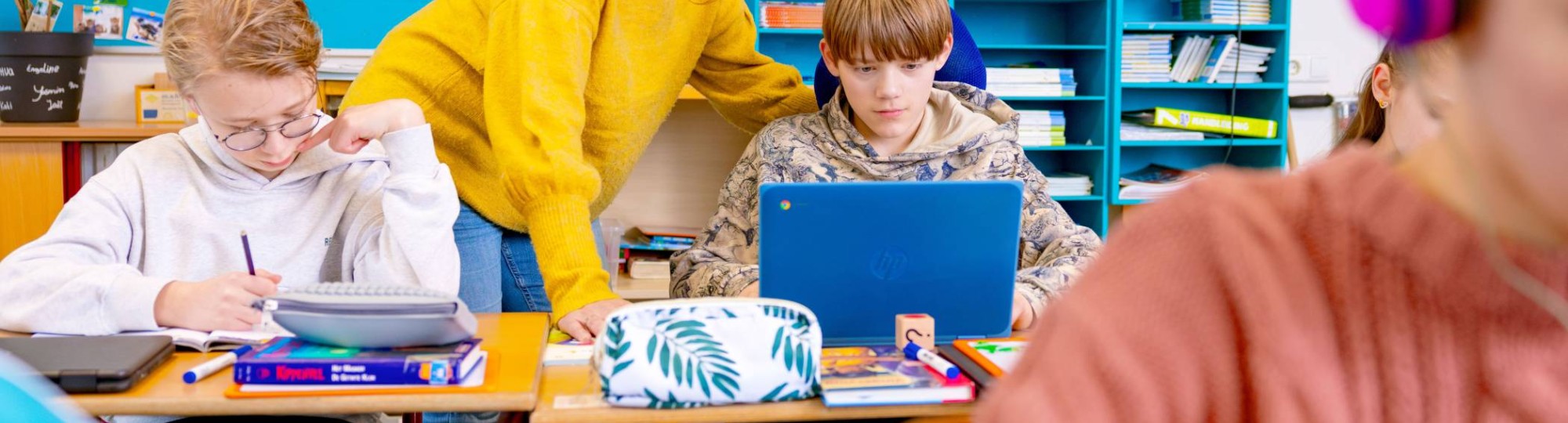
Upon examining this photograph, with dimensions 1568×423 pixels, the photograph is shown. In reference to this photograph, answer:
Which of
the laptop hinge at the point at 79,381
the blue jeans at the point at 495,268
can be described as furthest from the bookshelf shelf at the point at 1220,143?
the laptop hinge at the point at 79,381

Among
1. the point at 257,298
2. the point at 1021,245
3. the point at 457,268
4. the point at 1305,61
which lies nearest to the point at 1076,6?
the point at 1305,61

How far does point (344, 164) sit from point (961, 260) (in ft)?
2.94

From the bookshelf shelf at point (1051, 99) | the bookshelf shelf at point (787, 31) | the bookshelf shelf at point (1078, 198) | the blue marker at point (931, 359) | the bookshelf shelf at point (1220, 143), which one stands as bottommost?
the blue marker at point (931, 359)

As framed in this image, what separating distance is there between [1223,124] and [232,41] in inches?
146

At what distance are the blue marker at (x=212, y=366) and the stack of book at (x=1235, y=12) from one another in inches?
151

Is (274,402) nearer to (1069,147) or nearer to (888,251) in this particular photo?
(888,251)

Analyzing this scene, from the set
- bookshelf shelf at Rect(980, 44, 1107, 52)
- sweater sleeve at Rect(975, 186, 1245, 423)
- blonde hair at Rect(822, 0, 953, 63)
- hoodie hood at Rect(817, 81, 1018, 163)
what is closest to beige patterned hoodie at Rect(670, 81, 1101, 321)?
hoodie hood at Rect(817, 81, 1018, 163)

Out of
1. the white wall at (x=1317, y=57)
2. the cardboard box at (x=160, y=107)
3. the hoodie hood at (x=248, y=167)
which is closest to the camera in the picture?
the hoodie hood at (x=248, y=167)

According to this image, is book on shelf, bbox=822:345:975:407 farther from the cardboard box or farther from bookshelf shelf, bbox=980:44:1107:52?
bookshelf shelf, bbox=980:44:1107:52

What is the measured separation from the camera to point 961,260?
120 centimetres

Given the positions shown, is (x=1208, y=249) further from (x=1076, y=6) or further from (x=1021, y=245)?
(x=1076, y=6)

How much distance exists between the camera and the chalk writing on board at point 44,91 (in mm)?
2994

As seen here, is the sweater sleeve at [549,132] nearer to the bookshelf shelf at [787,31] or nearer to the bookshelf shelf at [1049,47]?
the bookshelf shelf at [787,31]

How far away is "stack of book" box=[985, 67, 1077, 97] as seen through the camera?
13.6 ft
